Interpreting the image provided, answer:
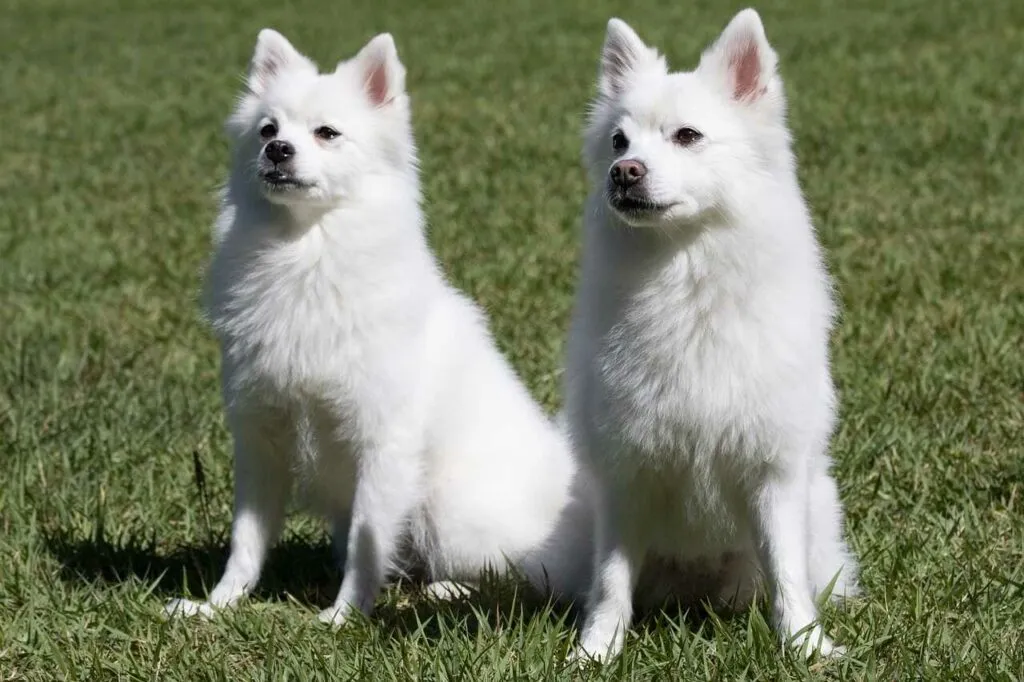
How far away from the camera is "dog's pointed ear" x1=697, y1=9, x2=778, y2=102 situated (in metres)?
3.72

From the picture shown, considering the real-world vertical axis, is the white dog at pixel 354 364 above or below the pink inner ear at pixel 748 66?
below

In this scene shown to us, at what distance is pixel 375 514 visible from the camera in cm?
434

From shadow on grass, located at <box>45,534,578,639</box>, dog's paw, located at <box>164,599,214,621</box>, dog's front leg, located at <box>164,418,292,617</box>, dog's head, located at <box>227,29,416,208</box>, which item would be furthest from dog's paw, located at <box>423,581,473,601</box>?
dog's head, located at <box>227,29,416,208</box>

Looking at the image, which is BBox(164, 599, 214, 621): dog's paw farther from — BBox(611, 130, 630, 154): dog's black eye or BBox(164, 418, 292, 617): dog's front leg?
BBox(611, 130, 630, 154): dog's black eye

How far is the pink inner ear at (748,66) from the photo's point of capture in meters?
3.72

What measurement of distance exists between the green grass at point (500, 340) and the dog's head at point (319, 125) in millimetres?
1340

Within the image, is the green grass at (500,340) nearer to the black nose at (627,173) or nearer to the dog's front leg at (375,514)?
the dog's front leg at (375,514)

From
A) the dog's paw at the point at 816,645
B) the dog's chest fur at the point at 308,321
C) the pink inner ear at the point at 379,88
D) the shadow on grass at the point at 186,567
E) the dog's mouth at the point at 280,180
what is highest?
the pink inner ear at the point at 379,88

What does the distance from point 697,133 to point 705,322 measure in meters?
0.51

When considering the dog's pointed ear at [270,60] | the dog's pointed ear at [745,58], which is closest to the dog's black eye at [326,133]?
the dog's pointed ear at [270,60]

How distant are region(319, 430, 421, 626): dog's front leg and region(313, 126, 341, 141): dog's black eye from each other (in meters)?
0.98

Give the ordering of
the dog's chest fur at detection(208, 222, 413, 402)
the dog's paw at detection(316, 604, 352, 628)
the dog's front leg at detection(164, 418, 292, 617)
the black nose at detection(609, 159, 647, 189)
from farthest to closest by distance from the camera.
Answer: the dog's front leg at detection(164, 418, 292, 617) < the dog's chest fur at detection(208, 222, 413, 402) < the dog's paw at detection(316, 604, 352, 628) < the black nose at detection(609, 159, 647, 189)

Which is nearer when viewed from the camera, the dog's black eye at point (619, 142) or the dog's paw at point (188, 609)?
the dog's black eye at point (619, 142)

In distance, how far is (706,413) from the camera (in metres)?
3.66
